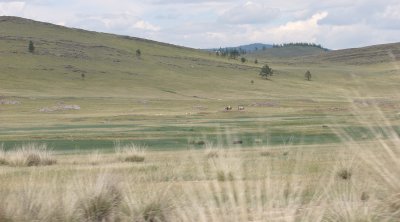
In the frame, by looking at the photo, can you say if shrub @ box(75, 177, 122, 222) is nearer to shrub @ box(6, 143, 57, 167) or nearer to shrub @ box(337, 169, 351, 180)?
shrub @ box(337, 169, 351, 180)

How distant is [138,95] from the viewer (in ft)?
354

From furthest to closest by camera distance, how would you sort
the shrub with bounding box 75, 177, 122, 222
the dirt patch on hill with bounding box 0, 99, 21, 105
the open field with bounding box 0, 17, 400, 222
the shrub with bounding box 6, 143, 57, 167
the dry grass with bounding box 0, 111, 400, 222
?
the dirt patch on hill with bounding box 0, 99, 21, 105 → the shrub with bounding box 6, 143, 57, 167 → the shrub with bounding box 75, 177, 122, 222 → the open field with bounding box 0, 17, 400, 222 → the dry grass with bounding box 0, 111, 400, 222

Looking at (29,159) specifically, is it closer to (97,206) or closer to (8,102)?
(97,206)

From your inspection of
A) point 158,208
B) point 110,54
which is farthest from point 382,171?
point 110,54

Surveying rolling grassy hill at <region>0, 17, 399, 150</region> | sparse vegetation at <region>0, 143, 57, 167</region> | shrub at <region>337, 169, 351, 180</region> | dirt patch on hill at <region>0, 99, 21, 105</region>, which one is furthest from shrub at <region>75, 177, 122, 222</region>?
dirt patch on hill at <region>0, 99, 21, 105</region>

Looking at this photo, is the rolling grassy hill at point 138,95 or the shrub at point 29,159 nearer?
the shrub at point 29,159

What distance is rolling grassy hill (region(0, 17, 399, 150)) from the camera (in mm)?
38562

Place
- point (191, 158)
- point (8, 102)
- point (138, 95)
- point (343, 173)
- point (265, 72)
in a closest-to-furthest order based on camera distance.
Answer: point (343, 173) → point (191, 158) → point (8, 102) → point (138, 95) → point (265, 72)

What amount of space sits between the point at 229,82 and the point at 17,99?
62.3 meters

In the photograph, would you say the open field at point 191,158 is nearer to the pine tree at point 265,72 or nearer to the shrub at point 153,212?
the shrub at point 153,212

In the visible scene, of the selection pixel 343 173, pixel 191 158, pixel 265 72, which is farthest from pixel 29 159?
pixel 265 72

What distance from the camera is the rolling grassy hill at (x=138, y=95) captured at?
127 ft

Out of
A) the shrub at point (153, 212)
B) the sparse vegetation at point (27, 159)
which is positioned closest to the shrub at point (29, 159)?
the sparse vegetation at point (27, 159)

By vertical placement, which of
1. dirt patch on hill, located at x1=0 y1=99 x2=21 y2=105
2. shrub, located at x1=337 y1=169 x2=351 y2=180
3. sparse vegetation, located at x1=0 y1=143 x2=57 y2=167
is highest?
shrub, located at x1=337 y1=169 x2=351 y2=180
